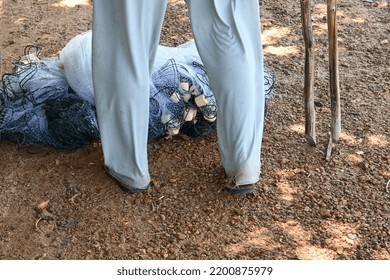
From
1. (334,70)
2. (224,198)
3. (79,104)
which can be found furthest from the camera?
(79,104)

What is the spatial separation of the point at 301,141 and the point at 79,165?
1.03m

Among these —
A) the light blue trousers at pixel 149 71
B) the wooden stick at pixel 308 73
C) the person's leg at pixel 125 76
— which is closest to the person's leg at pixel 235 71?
the light blue trousers at pixel 149 71

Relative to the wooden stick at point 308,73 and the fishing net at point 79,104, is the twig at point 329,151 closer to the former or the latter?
the wooden stick at point 308,73

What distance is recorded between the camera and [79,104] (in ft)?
10.7

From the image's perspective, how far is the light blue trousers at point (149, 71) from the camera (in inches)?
103

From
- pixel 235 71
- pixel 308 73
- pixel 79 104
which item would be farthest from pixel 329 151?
pixel 79 104

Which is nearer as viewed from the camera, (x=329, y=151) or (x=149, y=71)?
(x=149, y=71)

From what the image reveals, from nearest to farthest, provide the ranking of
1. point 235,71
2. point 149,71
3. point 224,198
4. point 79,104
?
1. point 235,71
2. point 149,71
3. point 224,198
4. point 79,104

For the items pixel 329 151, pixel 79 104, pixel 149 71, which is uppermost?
pixel 149 71

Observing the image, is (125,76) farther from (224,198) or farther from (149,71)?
(224,198)

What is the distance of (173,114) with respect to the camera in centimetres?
324

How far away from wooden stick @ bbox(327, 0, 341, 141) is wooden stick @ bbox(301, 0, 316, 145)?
0.08m

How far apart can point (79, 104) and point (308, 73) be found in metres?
1.05

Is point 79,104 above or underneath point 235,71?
underneath
